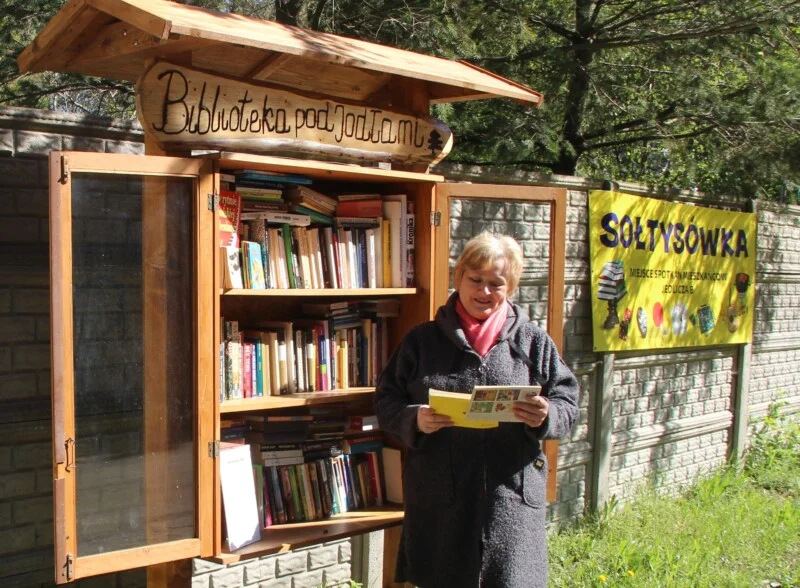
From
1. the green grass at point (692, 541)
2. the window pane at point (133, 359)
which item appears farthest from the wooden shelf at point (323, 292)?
the green grass at point (692, 541)

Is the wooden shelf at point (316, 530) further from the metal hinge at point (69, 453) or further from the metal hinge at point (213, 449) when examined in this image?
the metal hinge at point (69, 453)

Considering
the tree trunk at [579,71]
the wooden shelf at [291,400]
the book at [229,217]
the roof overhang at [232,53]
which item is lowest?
the wooden shelf at [291,400]

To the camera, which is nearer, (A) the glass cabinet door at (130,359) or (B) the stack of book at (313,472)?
(A) the glass cabinet door at (130,359)

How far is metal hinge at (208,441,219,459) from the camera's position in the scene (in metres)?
3.24

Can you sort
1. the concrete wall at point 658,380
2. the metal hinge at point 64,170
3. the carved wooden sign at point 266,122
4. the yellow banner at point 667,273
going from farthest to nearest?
the yellow banner at point 667,273, the concrete wall at point 658,380, the carved wooden sign at point 266,122, the metal hinge at point 64,170

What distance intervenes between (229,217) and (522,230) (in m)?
2.42

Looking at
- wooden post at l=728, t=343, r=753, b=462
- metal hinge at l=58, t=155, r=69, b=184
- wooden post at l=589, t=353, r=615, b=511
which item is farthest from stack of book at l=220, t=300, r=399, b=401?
wooden post at l=728, t=343, r=753, b=462

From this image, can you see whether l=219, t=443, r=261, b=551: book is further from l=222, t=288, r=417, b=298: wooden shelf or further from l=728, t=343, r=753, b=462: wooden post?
l=728, t=343, r=753, b=462: wooden post

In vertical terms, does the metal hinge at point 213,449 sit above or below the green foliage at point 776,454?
above

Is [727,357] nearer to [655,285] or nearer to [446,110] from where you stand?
[655,285]

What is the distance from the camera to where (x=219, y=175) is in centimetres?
329

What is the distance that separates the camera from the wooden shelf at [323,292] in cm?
337

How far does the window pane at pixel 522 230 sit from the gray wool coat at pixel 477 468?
69.1 inches

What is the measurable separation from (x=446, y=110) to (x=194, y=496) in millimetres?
3294
